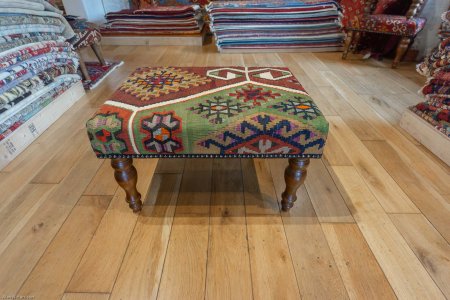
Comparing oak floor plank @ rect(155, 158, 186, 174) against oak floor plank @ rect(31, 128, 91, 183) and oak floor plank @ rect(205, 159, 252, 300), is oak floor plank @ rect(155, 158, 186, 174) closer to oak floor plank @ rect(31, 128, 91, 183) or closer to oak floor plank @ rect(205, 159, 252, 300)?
→ oak floor plank @ rect(205, 159, 252, 300)

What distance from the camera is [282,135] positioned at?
74 cm

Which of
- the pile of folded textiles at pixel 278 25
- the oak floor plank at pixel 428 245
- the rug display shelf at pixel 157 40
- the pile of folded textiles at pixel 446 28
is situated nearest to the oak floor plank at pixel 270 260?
the oak floor plank at pixel 428 245

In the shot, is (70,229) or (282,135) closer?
(282,135)

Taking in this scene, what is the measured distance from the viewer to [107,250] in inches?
32.8

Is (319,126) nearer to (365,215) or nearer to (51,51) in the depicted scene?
(365,215)

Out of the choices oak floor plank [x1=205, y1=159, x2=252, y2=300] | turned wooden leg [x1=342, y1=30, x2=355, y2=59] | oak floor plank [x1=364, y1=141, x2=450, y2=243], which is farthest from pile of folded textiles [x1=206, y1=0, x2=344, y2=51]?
oak floor plank [x1=205, y1=159, x2=252, y2=300]

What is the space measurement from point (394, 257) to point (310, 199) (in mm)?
323

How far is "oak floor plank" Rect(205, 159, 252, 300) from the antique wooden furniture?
6.63ft

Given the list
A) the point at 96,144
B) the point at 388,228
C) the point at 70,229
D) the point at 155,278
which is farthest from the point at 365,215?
the point at 70,229

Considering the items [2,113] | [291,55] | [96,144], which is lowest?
[291,55]

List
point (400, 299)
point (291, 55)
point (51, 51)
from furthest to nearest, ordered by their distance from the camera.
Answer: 1. point (291, 55)
2. point (51, 51)
3. point (400, 299)

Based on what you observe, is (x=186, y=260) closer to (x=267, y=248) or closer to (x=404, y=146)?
(x=267, y=248)

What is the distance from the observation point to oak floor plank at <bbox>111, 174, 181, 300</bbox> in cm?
73

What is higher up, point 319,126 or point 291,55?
point 319,126
